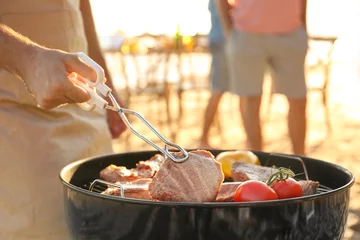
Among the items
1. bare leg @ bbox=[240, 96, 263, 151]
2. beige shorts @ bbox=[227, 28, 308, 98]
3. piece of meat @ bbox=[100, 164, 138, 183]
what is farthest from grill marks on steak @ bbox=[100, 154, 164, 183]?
bare leg @ bbox=[240, 96, 263, 151]

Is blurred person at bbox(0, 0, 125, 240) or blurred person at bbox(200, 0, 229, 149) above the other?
blurred person at bbox(0, 0, 125, 240)

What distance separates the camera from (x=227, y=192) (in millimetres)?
1455

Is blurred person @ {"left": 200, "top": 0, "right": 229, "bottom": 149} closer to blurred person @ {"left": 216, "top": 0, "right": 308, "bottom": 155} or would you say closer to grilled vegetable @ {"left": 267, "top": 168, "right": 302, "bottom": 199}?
blurred person @ {"left": 216, "top": 0, "right": 308, "bottom": 155}

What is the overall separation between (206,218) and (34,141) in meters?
0.67

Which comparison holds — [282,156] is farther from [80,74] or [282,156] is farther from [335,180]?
[80,74]

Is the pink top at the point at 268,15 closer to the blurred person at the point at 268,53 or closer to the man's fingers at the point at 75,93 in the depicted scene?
the blurred person at the point at 268,53

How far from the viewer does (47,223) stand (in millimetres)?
1812

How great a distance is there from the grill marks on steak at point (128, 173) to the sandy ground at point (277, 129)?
7.60 ft

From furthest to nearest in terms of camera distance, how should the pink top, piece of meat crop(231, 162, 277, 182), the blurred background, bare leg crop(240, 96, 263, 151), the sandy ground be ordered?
the blurred background < the sandy ground < bare leg crop(240, 96, 263, 151) < the pink top < piece of meat crop(231, 162, 277, 182)

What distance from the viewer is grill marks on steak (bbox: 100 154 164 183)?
1.66 meters

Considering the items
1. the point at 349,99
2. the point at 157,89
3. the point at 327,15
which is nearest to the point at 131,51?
the point at 157,89

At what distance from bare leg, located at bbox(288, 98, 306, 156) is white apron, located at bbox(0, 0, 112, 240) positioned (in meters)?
2.89

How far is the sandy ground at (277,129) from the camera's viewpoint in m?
6.16

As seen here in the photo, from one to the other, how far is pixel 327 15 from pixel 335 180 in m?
13.8
